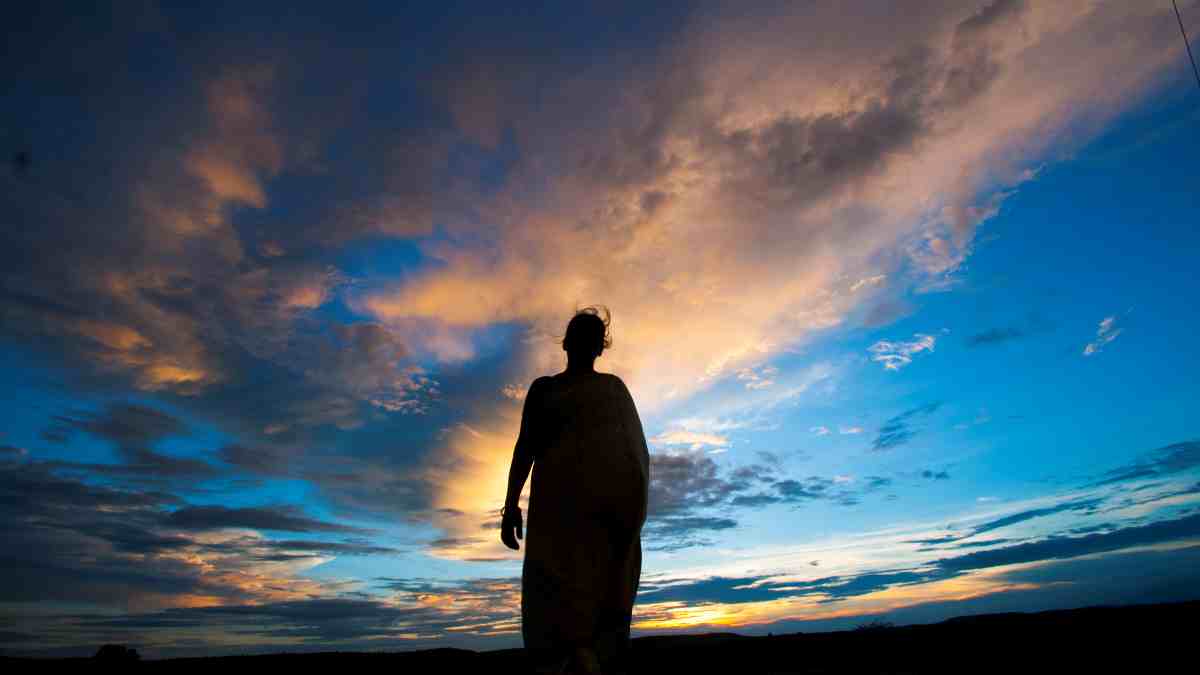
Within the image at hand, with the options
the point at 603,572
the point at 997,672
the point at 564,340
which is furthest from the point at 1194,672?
the point at 564,340

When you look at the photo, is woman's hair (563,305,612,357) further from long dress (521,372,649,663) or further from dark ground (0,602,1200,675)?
dark ground (0,602,1200,675)

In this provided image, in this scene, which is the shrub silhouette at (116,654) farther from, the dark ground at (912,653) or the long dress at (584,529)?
the long dress at (584,529)

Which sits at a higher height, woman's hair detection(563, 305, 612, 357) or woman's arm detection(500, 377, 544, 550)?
woman's hair detection(563, 305, 612, 357)

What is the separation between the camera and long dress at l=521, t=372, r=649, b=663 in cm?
353

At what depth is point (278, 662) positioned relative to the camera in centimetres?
793

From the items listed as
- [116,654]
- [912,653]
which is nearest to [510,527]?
[912,653]

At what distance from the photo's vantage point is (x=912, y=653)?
5535 mm

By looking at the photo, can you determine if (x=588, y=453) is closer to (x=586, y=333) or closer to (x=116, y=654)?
(x=586, y=333)

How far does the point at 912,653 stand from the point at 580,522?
12.9 ft

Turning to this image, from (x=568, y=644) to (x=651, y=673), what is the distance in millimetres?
3191

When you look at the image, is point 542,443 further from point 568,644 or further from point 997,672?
point 997,672

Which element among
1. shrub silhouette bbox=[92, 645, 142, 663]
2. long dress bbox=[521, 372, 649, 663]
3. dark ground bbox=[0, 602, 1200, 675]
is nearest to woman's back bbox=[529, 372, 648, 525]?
long dress bbox=[521, 372, 649, 663]

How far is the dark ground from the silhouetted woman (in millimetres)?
2762

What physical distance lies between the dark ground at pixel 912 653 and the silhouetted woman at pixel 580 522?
2762mm
